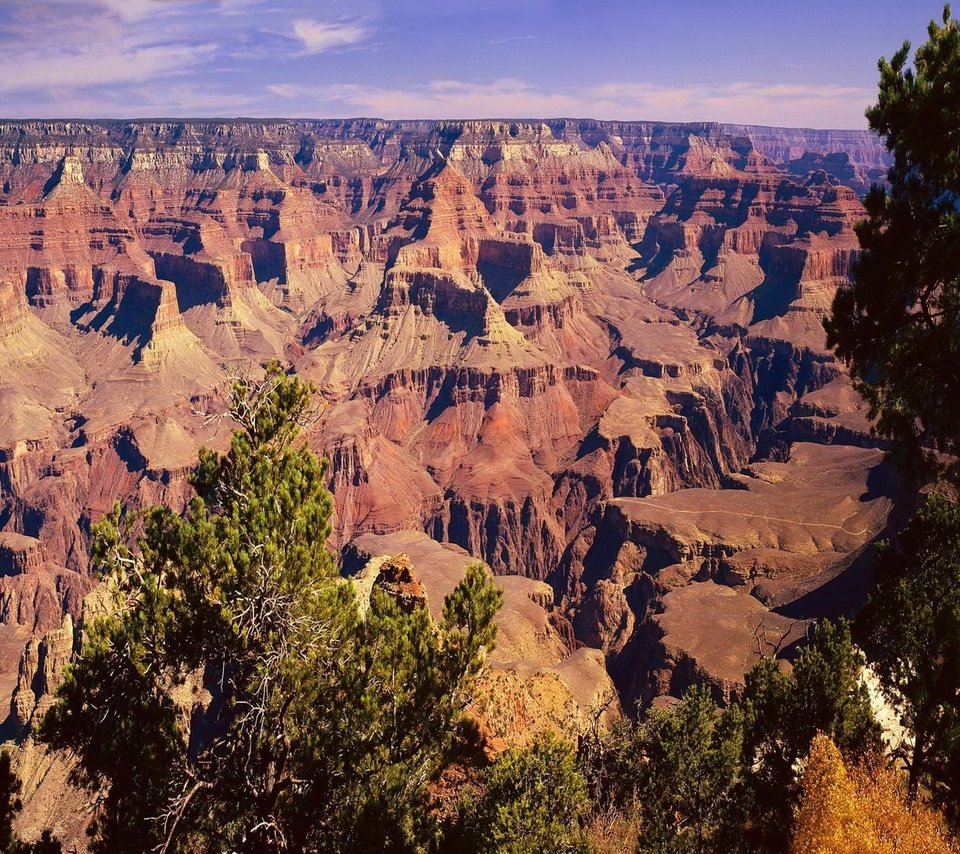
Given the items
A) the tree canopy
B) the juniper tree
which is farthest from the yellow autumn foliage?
the juniper tree

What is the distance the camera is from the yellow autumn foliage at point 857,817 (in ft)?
58.6

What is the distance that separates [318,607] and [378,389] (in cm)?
11466

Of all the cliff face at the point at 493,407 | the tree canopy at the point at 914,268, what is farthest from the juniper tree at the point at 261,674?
the cliff face at the point at 493,407

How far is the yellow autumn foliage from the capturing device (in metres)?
17.9

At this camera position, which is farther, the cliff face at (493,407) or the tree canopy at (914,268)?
the cliff face at (493,407)

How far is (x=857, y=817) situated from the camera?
18672 millimetres

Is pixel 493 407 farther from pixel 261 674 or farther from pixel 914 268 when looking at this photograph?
pixel 261 674

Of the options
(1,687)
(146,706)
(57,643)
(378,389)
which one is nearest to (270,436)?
(146,706)

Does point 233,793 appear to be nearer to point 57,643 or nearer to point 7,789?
point 7,789

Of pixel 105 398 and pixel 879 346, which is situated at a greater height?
pixel 879 346

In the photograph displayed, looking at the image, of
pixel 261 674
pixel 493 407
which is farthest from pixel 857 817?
pixel 493 407

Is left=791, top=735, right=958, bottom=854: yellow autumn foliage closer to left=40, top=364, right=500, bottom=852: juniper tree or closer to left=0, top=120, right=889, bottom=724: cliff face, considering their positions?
left=40, top=364, right=500, bottom=852: juniper tree

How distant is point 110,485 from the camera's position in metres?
111

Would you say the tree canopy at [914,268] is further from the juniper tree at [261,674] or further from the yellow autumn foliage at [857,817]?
the juniper tree at [261,674]
